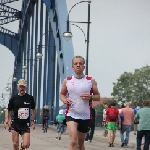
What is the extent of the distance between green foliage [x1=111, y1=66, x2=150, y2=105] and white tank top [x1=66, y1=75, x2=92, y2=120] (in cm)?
10492

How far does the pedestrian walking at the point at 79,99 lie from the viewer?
31.6ft

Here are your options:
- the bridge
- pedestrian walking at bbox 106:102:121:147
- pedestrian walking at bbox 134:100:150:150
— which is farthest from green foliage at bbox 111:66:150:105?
pedestrian walking at bbox 134:100:150:150

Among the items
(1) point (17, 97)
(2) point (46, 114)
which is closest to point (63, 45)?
(2) point (46, 114)

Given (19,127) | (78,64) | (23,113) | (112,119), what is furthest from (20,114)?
(112,119)

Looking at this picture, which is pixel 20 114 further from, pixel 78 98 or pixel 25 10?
pixel 25 10

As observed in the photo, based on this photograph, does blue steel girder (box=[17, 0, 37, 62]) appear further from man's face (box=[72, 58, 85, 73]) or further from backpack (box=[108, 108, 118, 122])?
man's face (box=[72, 58, 85, 73])

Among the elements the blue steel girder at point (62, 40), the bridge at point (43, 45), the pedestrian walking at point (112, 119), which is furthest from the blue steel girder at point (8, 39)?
the pedestrian walking at point (112, 119)

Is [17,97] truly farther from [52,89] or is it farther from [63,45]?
[52,89]

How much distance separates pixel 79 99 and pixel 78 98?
0.8 inches

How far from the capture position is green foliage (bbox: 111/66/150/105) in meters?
115

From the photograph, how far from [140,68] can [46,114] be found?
79008 mm

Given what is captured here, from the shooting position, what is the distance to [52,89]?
51.8 meters

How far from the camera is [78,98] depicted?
9.70 meters

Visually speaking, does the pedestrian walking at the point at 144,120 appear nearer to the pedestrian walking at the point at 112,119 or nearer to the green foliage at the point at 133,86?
the pedestrian walking at the point at 112,119
